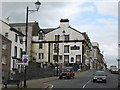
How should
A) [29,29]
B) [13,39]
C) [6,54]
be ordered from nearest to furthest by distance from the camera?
1. [6,54]
2. [13,39]
3. [29,29]

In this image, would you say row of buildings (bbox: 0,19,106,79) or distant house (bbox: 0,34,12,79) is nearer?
distant house (bbox: 0,34,12,79)

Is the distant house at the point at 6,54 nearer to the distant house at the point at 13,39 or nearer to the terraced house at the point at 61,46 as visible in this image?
the distant house at the point at 13,39

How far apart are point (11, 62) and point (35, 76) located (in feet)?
51.5

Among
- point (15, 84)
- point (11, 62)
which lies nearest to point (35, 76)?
point (11, 62)

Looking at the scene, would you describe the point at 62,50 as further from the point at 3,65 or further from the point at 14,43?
the point at 3,65

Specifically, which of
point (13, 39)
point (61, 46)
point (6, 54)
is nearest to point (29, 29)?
point (61, 46)

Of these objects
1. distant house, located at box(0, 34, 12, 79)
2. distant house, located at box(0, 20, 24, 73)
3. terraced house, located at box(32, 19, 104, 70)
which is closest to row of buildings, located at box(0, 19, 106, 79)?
terraced house, located at box(32, 19, 104, 70)

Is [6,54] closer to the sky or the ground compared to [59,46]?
closer to the ground

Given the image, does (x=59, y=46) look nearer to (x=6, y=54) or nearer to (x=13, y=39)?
(x=13, y=39)

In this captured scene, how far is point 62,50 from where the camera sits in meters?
80.5

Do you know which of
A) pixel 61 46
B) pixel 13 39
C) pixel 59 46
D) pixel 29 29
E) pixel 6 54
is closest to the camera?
pixel 6 54

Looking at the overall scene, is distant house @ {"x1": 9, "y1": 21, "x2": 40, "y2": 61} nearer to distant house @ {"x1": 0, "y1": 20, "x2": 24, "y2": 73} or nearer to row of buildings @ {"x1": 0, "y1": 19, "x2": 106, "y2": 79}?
row of buildings @ {"x1": 0, "y1": 19, "x2": 106, "y2": 79}

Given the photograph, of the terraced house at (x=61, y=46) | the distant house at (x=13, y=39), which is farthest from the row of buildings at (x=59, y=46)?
the distant house at (x=13, y=39)

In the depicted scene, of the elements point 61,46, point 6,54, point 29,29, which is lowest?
point 6,54
